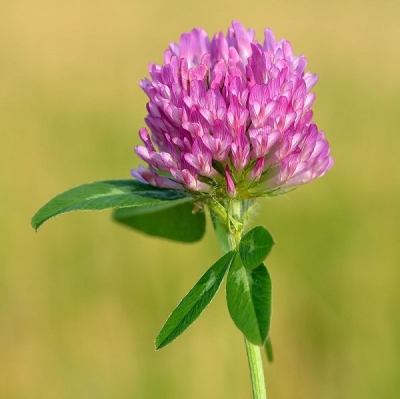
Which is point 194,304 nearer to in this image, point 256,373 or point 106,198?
point 256,373

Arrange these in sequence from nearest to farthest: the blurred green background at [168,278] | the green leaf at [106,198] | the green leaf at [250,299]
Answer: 1. the green leaf at [250,299]
2. the green leaf at [106,198]
3. the blurred green background at [168,278]

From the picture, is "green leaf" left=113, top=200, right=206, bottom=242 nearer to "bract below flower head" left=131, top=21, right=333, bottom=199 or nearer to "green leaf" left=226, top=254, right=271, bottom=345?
"bract below flower head" left=131, top=21, right=333, bottom=199

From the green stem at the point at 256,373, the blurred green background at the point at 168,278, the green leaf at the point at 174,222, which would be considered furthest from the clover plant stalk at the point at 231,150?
the blurred green background at the point at 168,278

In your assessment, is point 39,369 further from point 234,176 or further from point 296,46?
point 296,46

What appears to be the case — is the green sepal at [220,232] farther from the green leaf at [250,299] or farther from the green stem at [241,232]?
the green leaf at [250,299]

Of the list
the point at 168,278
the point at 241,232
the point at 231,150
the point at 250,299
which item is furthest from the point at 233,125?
the point at 168,278
